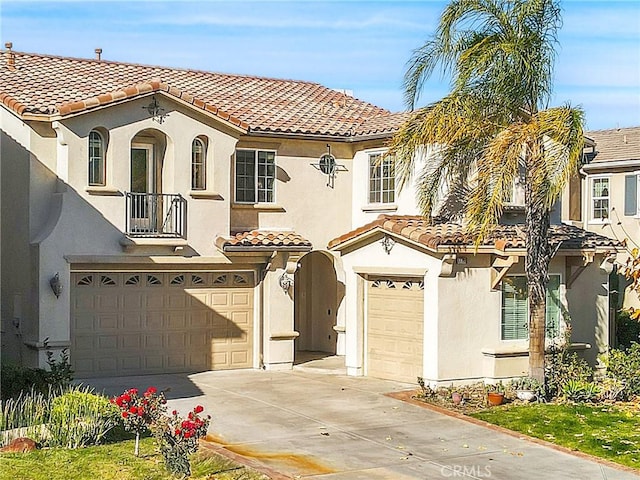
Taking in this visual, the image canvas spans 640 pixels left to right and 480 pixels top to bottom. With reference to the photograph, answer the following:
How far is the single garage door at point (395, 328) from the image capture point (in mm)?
21031

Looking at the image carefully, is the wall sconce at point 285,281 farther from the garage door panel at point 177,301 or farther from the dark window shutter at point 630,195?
the dark window shutter at point 630,195

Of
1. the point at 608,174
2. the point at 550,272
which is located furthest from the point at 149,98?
the point at 608,174

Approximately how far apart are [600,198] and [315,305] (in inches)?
427

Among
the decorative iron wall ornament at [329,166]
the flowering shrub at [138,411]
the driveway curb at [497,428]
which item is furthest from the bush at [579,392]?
the flowering shrub at [138,411]

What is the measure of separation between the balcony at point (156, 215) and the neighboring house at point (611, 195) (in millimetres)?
13402

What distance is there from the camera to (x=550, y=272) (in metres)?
22.1

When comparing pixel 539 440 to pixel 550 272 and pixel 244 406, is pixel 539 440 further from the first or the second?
pixel 550 272

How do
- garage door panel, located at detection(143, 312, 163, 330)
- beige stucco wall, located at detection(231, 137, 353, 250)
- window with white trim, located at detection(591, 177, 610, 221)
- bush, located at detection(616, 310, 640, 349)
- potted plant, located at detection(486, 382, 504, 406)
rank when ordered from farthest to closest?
window with white trim, located at detection(591, 177, 610, 221), bush, located at detection(616, 310, 640, 349), beige stucco wall, located at detection(231, 137, 353, 250), garage door panel, located at detection(143, 312, 163, 330), potted plant, located at detection(486, 382, 504, 406)

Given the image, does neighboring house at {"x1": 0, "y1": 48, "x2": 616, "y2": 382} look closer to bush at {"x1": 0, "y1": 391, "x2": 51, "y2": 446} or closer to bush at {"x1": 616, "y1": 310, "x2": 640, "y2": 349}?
bush at {"x1": 0, "y1": 391, "x2": 51, "y2": 446}

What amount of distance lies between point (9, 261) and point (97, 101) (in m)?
4.07

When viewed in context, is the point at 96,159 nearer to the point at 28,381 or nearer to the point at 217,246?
the point at 217,246

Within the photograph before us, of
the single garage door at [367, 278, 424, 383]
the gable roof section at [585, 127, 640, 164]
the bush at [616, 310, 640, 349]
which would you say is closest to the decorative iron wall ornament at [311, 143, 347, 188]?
the single garage door at [367, 278, 424, 383]

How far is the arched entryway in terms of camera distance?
1054 inches

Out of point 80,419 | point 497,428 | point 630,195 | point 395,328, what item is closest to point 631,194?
point 630,195
